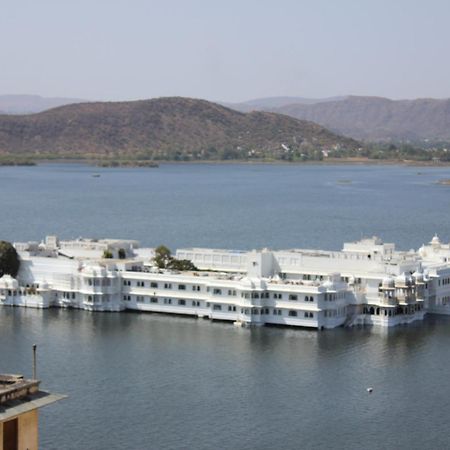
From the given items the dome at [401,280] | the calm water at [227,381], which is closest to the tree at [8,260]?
the calm water at [227,381]

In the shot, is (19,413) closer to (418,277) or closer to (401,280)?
(401,280)

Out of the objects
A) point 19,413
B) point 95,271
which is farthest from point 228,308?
point 19,413

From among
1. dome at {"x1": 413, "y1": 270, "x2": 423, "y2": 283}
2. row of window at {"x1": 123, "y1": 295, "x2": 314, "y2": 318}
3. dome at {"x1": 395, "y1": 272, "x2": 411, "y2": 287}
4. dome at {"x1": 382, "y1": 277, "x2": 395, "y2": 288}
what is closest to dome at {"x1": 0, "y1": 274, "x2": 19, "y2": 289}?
row of window at {"x1": 123, "y1": 295, "x2": 314, "y2": 318}

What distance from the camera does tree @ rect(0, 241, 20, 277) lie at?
114 ft

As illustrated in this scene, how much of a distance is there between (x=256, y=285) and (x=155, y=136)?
157059mm

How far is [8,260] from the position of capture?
34.7 metres

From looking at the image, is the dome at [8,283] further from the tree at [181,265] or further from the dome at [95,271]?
the tree at [181,265]

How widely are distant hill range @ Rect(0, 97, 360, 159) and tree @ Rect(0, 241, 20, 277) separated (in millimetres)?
135589

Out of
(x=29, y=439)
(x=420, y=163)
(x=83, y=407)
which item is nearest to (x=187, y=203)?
(x=83, y=407)

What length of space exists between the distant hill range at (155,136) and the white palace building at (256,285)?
136 m

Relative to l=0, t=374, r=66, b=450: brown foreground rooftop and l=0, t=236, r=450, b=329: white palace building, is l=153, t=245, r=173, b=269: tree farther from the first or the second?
l=0, t=374, r=66, b=450: brown foreground rooftop

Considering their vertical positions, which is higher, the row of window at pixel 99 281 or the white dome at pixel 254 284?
the white dome at pixel 254 284

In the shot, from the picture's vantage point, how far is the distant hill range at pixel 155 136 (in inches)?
7052

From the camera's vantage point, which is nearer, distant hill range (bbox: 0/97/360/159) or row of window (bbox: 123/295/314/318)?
row of window (bbox: 123/295/314/318)
